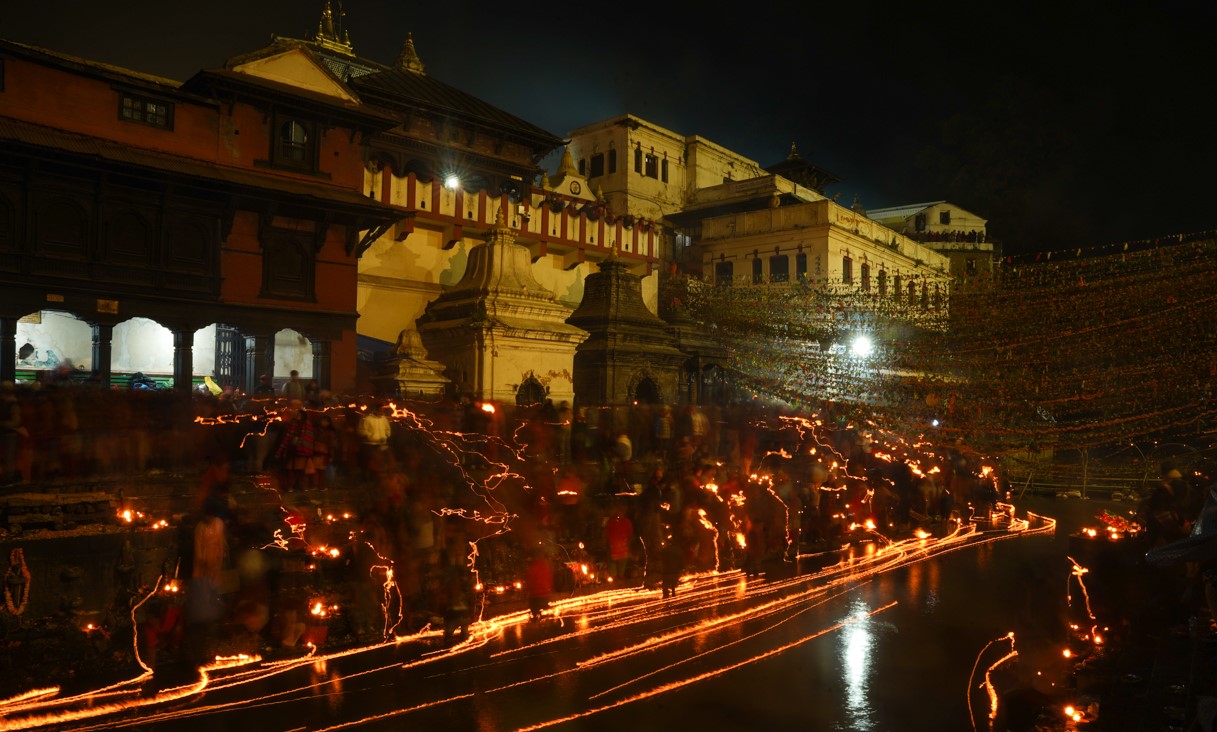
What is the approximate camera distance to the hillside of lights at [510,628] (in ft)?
26.6

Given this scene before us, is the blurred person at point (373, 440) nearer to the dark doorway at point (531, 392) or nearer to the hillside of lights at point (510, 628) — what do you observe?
the hillside of lights at point (510, 628)

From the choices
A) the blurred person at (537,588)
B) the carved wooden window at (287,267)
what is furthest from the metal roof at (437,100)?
the blurred person at (537,588)

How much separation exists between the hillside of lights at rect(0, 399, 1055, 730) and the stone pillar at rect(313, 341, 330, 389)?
260 inches

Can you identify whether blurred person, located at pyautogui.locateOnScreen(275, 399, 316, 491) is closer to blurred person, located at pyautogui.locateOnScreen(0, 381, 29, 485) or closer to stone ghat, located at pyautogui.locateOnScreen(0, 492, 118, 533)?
stone ghat, located at pyautogui.locateOnScreen(0, 492, 118, 533)

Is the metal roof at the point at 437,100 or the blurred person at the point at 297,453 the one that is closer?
the blurred person at the point at 297,453

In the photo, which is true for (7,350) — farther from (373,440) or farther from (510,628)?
(510,628)

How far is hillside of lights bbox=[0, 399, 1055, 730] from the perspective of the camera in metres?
8.11

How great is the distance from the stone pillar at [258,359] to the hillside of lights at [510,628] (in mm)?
6801

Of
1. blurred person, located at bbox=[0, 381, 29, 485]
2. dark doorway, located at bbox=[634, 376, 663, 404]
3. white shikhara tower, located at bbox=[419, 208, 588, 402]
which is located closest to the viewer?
blurred person, located at bbox=[0, 381, 29, 485]

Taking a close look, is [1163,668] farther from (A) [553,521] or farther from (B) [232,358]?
(B) [232,358]

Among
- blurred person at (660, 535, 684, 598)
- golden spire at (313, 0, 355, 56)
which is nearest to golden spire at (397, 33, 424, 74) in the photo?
golden spire at (313, 0, 355, 56)

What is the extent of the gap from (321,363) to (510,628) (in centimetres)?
1374

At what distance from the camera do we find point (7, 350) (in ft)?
58.7

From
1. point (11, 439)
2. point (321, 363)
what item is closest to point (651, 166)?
point (321, 363)
